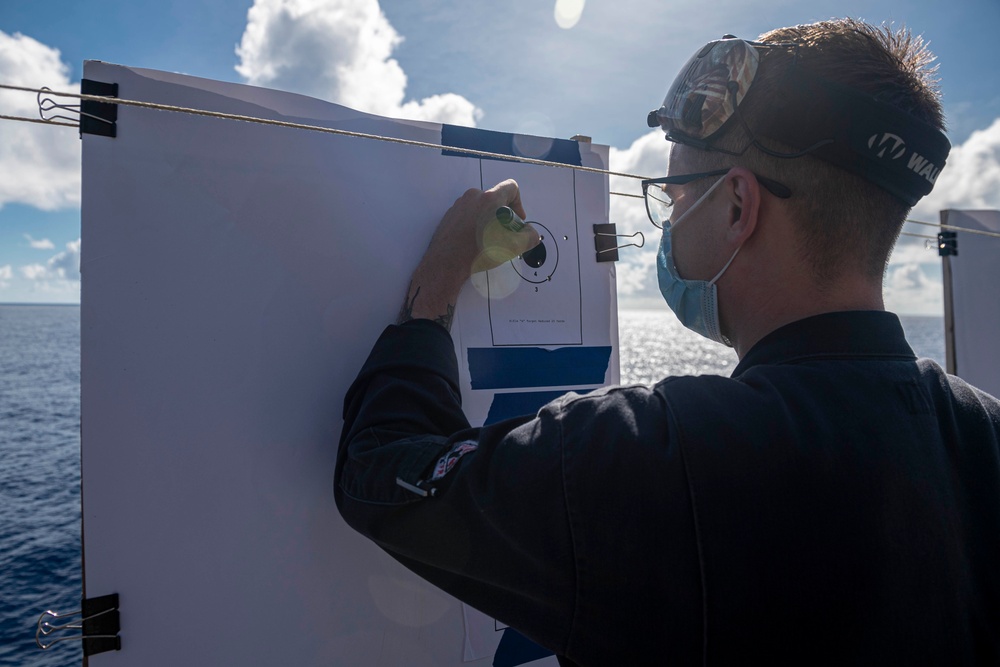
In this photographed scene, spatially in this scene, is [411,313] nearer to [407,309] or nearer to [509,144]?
[407,309]

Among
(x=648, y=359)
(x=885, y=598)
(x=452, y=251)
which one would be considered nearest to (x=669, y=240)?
(x=452, y=251)

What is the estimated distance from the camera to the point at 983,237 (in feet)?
8.98

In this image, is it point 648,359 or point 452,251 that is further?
point 648,359

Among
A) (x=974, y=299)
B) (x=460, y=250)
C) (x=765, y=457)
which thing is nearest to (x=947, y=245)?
(x=974, y=299)

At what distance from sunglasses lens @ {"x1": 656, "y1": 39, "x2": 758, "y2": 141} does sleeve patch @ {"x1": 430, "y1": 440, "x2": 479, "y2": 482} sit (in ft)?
2.20

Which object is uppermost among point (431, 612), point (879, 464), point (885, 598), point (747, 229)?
point (747, 229)

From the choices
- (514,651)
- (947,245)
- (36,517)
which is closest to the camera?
(514,651)

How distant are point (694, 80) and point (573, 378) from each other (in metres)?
0.75

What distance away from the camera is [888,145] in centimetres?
80

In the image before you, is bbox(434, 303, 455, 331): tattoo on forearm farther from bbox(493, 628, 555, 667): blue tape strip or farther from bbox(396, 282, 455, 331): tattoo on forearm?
bbox(493, 628, 555, 667): blue tape strip

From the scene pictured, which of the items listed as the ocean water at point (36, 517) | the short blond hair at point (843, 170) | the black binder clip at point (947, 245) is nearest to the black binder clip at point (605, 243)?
the short blond hair at point (843, 170)

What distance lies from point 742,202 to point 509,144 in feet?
2.25

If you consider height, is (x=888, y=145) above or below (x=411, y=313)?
above

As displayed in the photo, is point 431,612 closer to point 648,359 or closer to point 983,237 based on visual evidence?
point 983,237
